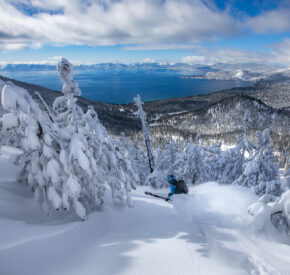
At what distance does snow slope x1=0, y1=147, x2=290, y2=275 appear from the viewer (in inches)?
167

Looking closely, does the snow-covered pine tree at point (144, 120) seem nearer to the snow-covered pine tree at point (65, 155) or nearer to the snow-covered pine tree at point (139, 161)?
the snow-covered pine tree at point (139, 161)

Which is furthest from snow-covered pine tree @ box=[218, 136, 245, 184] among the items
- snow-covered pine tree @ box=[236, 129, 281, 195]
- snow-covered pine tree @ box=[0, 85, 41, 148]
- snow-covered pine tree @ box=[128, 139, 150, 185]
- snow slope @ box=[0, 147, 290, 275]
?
snow-covered pine tree @ box=[0, 85, 41, 148]

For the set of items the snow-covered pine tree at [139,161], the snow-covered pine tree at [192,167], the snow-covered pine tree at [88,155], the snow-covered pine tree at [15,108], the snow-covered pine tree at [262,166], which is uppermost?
the snow-covered pine tree at [15,108]

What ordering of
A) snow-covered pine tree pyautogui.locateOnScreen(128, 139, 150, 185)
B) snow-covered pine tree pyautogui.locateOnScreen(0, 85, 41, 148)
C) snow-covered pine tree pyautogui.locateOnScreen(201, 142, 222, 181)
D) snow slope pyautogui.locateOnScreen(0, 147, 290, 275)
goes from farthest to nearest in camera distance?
snow-covered pine tree pyautogui.locateOnScreen(128, 139, 150, 185) → snow-covered pine tree pyautogui.locateOnScreen(201, 142, 222, 181) → snow-covered pine tree pyautogui.locateOnScreen(0, 85, 41, 148) → snow slope pyautogui.locateOnScreen(0, 147, 290, 275)

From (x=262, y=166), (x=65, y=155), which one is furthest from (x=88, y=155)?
(x=262, y=166)

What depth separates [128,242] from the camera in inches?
216

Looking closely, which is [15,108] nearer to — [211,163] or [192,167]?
[192,167]

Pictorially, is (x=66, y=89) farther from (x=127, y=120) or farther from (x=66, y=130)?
(x=127, y=120)

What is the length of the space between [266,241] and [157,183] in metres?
14.7

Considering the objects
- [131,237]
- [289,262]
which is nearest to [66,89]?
[131,237]

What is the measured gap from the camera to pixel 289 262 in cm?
507

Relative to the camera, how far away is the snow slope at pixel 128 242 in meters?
4.25

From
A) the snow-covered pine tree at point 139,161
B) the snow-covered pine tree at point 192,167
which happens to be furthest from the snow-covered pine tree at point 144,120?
the snow-covered pine tree at point 139,161

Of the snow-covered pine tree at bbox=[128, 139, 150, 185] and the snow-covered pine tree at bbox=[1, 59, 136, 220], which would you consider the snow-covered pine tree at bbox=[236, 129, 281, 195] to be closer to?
the snow-covered pine tree at bbox=[1, 59, 136, 220]
